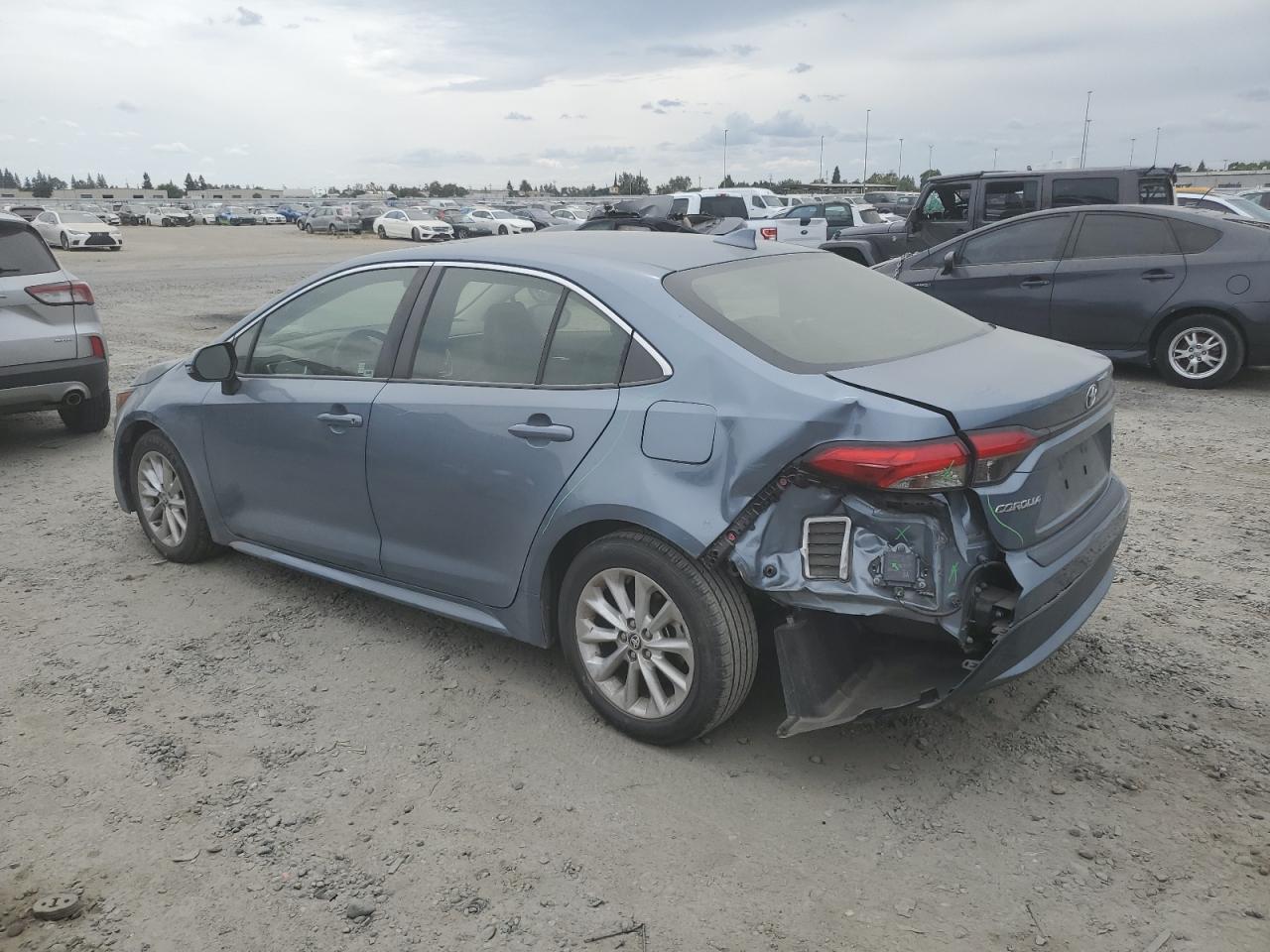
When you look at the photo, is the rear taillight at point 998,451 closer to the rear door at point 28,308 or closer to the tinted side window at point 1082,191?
the rear door at point 28,308

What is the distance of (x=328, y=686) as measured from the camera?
3.92 meters

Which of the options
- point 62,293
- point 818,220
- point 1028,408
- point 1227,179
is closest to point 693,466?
point 1028,408

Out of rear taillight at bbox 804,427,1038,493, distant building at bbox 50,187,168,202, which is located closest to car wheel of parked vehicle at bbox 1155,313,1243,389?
rear taillight at bbox 804,427,1038,493

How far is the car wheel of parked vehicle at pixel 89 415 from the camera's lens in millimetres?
7823

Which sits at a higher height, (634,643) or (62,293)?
(62,293)

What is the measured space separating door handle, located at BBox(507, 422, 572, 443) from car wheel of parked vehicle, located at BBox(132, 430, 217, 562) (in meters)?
2.21

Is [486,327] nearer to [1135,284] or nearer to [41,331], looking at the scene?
[41,331]

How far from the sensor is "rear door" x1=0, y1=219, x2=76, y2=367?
6.92 m

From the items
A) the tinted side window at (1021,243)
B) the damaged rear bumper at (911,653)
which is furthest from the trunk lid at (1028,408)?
the tinted side window at (1021,243)

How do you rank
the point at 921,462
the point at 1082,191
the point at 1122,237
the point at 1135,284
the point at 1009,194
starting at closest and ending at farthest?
the point at 921,462
the point at 1135,284
the point at 1122,237
the point at 1082,191
the point at 1009,194

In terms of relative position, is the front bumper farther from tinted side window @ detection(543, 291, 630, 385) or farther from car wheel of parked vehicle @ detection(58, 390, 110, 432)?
tinted side window @ detection(543, 291, 630, 385)

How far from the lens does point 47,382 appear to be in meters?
7.11

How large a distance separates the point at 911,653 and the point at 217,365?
3.19 metres

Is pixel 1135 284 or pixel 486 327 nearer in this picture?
pixel 486 327
